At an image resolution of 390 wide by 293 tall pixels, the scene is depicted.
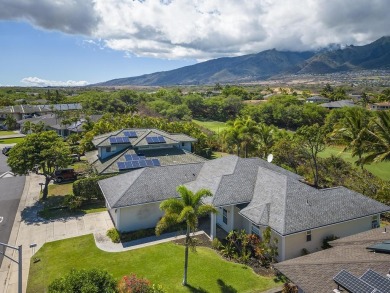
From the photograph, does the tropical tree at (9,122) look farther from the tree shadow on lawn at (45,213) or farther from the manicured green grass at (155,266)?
the manicured green grass at (155,266)

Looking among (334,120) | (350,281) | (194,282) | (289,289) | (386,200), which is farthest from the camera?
(334,120)

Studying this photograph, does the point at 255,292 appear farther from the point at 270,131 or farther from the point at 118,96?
the point at 118,96

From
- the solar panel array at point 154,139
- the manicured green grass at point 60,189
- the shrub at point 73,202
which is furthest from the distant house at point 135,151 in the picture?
the shrub at point 73,202

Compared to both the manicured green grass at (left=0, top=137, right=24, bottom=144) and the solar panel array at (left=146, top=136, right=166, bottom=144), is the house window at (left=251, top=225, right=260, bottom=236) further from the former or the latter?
the manicured green grass at (left=0, top=137, right=24, bottom=144)

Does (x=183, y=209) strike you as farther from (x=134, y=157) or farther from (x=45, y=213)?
(x=134, y=157)

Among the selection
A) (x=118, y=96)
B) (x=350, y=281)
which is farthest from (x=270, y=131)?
(x=118, y=96)

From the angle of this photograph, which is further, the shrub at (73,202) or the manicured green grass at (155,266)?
the shrub at (73,202)
